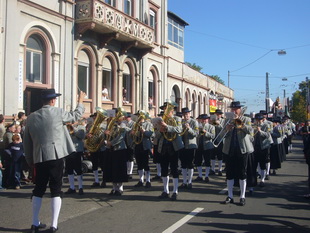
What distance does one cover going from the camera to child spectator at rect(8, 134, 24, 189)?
961 cm

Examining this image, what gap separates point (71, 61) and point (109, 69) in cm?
406

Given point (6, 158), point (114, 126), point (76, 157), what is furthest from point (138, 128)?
point (6, 158)

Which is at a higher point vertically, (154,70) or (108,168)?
(154,70)

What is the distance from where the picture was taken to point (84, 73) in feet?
61.2

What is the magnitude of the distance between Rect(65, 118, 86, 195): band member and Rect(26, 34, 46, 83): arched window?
22.9 ft

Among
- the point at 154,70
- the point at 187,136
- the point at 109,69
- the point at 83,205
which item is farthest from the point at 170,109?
the point at 154,70

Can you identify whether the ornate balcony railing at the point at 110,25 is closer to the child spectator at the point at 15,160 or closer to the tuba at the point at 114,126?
the child spectator at the point at 15,160

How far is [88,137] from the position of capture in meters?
9.13

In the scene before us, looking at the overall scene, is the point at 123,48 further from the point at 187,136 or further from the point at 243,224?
the point at 243,224

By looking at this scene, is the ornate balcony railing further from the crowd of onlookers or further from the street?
the street

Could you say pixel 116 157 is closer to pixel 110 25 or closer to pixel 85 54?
pixel 85 54

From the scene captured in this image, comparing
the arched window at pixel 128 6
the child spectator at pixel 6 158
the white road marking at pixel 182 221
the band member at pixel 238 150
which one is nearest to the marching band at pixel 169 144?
the band member at pixel 238 150

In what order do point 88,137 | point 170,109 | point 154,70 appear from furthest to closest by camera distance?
point 154,70
point 88,137
point 170,109

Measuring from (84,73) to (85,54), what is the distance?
3.43ft
